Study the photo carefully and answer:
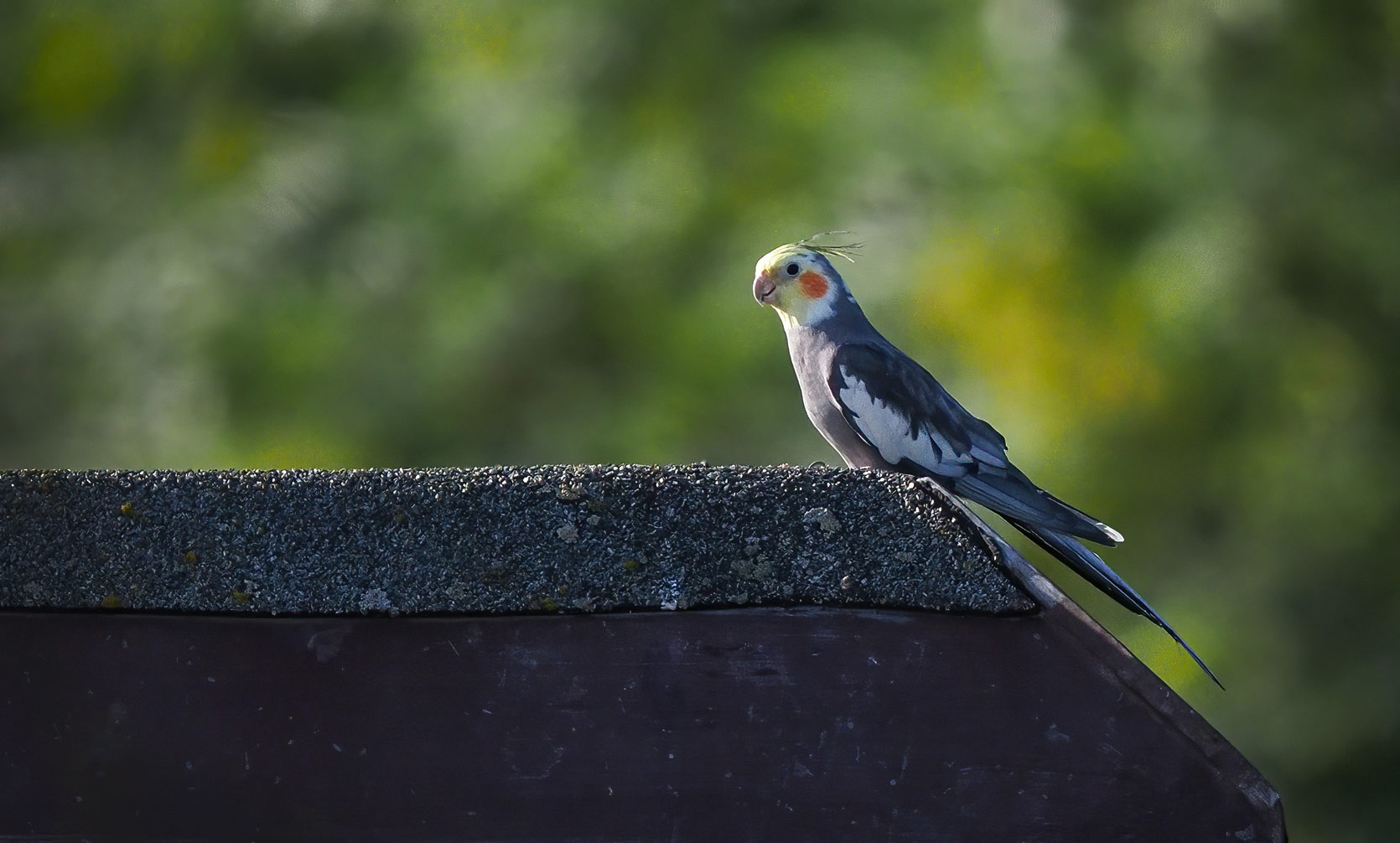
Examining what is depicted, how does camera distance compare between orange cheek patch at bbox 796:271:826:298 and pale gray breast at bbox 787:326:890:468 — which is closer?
pale gray breast at bbox 787:326:890:468

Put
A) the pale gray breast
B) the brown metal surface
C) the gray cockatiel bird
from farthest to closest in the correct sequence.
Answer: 1. the pale gray breast
2. the gray cockatiel bird
3. the brown metal surface

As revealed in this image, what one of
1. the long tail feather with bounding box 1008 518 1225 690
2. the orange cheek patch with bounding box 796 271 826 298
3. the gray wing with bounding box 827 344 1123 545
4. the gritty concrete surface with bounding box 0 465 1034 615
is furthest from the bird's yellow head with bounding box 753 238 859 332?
the gritty concrete surface with bounding box 0 465 1034 615

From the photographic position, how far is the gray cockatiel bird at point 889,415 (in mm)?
1413

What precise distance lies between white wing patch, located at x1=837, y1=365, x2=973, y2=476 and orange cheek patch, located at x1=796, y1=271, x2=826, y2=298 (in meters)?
0.20

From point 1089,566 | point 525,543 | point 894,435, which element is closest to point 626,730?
point 525,543

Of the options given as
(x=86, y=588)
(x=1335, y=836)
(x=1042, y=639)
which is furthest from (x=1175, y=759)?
(x=1335, y=836)

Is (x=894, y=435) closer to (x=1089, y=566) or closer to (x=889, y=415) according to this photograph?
(x=889, y=415)

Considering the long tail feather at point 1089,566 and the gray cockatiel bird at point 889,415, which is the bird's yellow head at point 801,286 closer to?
the gray cockatiel bird at point 889,415

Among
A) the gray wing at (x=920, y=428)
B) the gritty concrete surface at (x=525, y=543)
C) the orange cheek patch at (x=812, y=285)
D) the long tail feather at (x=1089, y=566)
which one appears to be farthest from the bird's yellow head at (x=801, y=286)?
the gritty concrete surface at (x=525, y=543)

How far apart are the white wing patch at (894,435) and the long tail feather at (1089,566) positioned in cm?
18

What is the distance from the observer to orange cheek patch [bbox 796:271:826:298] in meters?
1.96

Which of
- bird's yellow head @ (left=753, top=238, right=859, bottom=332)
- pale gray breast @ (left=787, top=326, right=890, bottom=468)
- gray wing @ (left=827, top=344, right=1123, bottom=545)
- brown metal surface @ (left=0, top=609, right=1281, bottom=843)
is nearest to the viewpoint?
brown metal surface @ (left=0, top=609, right=1281, bottom=843)

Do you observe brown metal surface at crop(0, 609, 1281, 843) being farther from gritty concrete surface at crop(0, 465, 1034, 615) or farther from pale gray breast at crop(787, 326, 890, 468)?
pale gray breast at crop(787, 326, 890, 468)

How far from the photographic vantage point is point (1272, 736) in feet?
15.2
